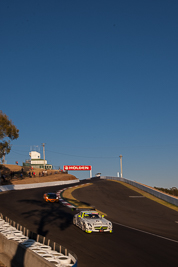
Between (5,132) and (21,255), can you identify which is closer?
(21,255)

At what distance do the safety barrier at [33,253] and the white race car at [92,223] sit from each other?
191 inches

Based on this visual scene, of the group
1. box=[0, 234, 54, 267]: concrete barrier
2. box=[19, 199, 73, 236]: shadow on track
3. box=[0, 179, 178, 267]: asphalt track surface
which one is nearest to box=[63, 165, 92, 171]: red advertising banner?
box=[0, 179, 178, 267]: asphalt track surface

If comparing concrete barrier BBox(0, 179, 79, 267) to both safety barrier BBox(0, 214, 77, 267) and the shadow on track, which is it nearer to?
safety barrier BBox(0, 214, 77, 267)

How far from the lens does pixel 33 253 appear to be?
8641 mm

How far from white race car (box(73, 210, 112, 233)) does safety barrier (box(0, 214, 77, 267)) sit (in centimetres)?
484

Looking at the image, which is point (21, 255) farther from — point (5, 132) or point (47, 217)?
point (5, 132)

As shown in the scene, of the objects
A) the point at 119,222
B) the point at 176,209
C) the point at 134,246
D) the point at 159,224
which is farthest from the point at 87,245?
the point at 176,209

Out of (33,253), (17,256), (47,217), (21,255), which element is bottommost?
(47,217)

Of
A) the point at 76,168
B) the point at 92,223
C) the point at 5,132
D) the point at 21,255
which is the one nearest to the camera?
the point at 21,255

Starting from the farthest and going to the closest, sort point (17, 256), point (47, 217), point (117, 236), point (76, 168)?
point (76, 168) → point (47, 217) → point (117, 236) → point (17, 256)

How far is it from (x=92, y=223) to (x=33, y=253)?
8.98m

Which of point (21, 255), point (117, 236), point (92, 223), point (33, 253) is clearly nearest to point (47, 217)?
point (92, 223)

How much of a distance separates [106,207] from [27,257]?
2227 centimetres

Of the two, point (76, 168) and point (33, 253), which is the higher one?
point (76, 168)
